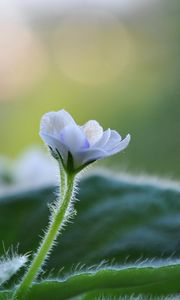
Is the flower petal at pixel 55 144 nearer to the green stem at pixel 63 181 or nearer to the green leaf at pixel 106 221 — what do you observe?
the green stem at pixel 63 181

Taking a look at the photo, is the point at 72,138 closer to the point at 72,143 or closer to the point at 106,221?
the point at 72,143

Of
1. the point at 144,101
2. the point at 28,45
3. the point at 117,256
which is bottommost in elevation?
the point at 144,101

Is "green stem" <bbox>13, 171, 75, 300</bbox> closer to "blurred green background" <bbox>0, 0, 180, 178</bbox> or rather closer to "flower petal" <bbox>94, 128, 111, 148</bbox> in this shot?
"flower petal" <bbox>94, 128, 111, 148</bbox>

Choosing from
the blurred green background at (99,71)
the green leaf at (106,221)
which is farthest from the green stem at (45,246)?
the blurred green background at (99,71)

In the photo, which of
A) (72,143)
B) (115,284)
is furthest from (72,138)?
(115,284)

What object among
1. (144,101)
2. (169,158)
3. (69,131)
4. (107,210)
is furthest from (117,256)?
(144,101)

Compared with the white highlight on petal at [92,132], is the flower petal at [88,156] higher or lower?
lower

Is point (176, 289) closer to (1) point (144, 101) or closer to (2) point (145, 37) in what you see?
(1) point (144, 101)
